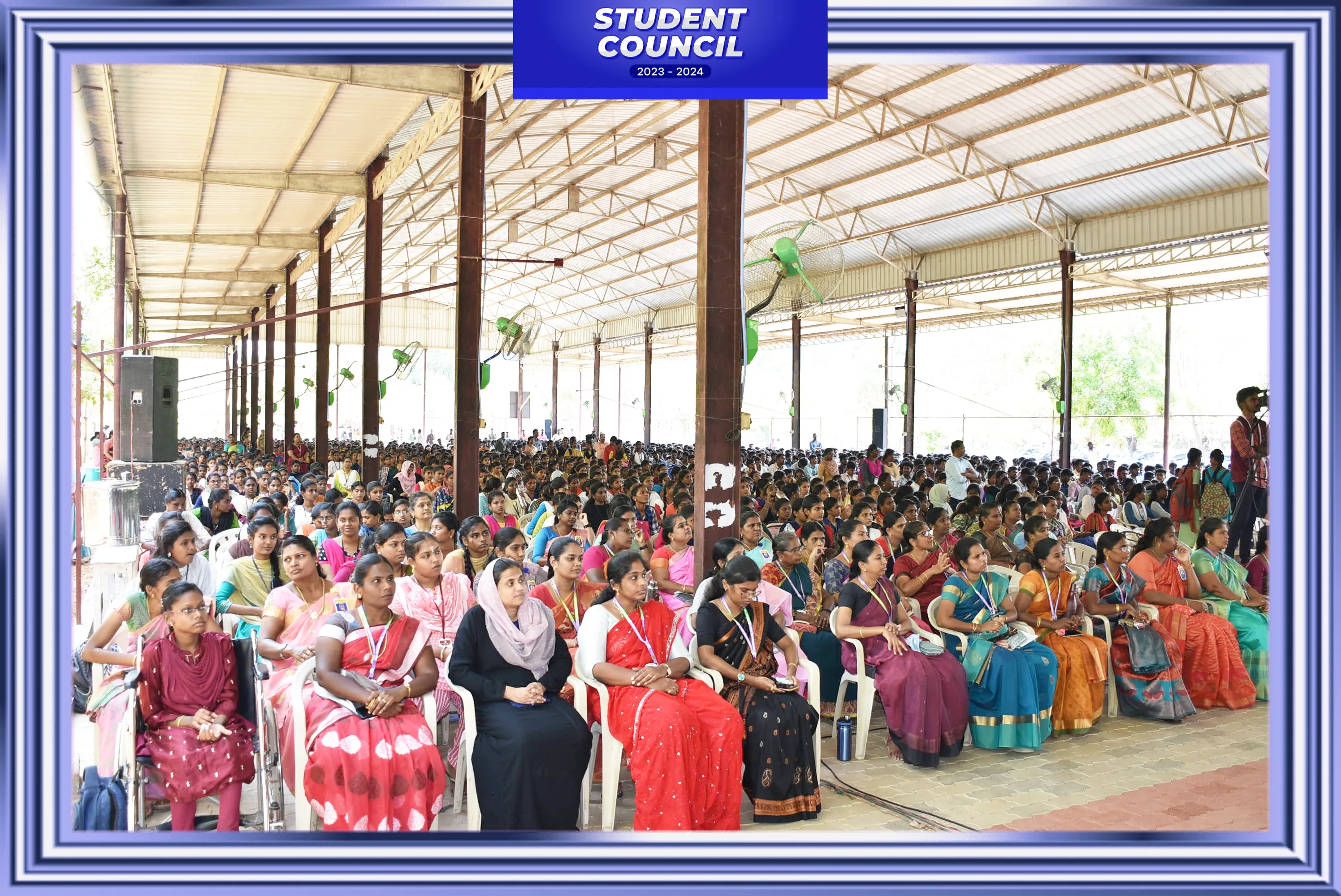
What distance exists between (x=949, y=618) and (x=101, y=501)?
6813 millimetres

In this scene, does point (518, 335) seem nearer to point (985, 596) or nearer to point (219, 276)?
point (985, 596)

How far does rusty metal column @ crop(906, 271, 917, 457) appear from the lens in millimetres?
17906

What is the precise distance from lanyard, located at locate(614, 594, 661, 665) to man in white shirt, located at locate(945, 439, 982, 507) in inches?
293

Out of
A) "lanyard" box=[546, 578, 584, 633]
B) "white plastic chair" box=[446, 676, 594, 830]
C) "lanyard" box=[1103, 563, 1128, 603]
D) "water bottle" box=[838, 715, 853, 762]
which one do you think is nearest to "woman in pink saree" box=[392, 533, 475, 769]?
"white plastic chair" box=[446, 676, 594, 830]

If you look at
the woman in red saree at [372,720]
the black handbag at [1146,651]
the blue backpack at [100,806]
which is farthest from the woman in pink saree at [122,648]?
the black handbag at [1146,651]

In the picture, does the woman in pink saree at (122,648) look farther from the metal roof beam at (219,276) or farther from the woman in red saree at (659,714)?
the metal roof beam at (219,276)

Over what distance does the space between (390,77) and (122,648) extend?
5961 millimetres

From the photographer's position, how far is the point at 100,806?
3037mm

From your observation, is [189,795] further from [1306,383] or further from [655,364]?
[655,364]

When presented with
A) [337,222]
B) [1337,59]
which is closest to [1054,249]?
[337,222]

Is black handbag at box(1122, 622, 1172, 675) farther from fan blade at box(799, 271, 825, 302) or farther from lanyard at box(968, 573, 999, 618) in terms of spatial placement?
fan blade at box(799, 271, 825, 302)

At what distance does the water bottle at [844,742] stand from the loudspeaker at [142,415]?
23.7 ft

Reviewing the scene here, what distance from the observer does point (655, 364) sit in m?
40.7

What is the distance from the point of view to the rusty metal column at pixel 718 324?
5.52m
